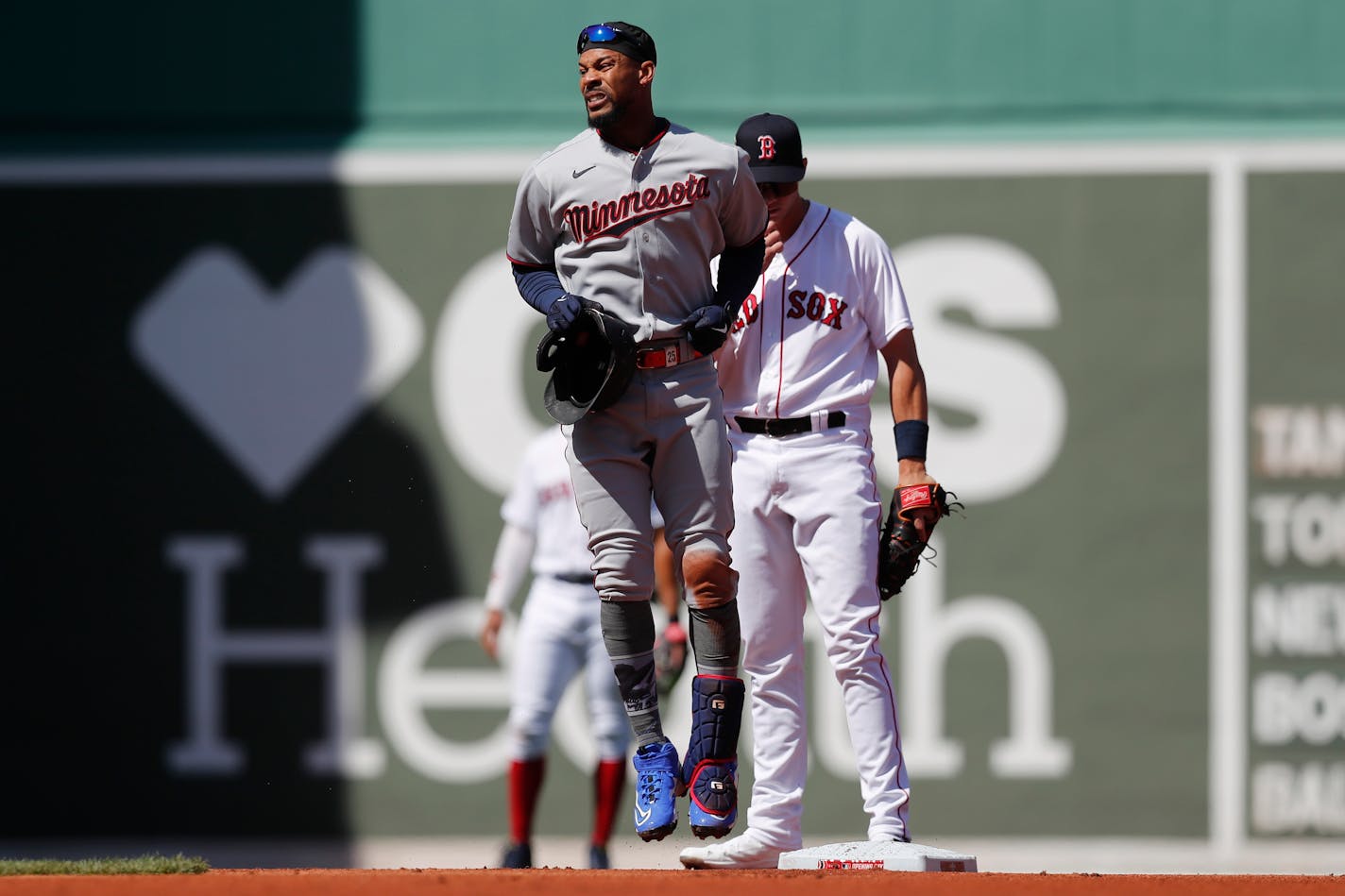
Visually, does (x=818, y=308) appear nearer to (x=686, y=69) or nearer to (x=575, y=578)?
(x=575, y=578)

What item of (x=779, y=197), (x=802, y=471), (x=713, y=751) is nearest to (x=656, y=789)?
(x=713, y=751)

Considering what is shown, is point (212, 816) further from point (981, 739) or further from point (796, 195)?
point (796, 195)

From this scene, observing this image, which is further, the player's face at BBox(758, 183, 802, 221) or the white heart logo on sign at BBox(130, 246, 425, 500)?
the white heart logo on sign at BBox(130, 246, 425, 500)

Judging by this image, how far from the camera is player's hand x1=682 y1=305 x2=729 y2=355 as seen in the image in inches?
201

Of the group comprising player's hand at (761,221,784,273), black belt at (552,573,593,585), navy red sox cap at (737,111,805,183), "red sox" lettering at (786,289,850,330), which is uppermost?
navy red sox cap at (737,111,805,183)

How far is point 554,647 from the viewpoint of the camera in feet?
27.8

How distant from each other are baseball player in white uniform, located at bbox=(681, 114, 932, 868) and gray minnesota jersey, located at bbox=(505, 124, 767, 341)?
0.55m

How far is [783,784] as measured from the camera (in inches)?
225

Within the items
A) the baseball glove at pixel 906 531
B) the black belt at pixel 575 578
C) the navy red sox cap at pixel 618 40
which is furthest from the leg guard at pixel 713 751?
the black belt at pixel 575 578

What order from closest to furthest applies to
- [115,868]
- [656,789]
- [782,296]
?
[656,789]
[115,868]
[782,296]

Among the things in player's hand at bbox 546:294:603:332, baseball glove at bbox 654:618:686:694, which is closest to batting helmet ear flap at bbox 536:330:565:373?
player's hand at bbox 546:294:603:332

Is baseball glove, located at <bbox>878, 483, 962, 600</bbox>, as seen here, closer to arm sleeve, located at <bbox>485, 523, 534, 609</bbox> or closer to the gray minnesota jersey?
the gray minnesota jersey

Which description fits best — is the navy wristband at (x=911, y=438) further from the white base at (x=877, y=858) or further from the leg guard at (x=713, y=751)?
the white base at (x=877, y=858)

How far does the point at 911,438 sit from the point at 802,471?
→ 0.36 m
